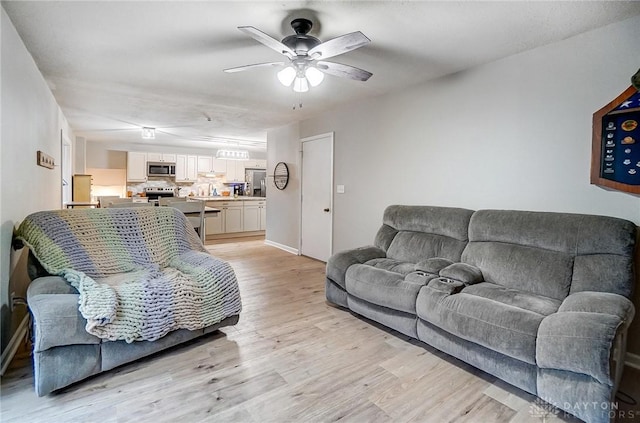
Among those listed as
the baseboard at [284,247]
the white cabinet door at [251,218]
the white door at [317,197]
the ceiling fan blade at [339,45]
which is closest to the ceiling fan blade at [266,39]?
the ceiling fan blade at [339,45]

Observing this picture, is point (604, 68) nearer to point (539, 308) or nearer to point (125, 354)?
point (539, 308)

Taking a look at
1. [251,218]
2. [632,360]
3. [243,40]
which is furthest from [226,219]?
[632,360]

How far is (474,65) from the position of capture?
3.04m

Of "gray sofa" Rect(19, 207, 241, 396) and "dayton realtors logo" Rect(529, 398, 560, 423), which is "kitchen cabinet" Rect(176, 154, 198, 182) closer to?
"gray sofa" Rect(19, 207, 241, 396)

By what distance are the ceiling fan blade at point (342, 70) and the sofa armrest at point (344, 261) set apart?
5.35 ft

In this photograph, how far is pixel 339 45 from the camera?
80.5 inches

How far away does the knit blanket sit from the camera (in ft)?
6.48

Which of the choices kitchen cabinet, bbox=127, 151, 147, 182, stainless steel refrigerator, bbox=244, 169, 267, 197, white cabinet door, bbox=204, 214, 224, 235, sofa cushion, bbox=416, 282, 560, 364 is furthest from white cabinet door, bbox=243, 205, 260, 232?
sofa cushion, bbox=416, 282, 560, 364

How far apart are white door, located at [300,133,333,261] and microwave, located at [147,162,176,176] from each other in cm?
404

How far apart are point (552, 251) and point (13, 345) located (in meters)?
3.91

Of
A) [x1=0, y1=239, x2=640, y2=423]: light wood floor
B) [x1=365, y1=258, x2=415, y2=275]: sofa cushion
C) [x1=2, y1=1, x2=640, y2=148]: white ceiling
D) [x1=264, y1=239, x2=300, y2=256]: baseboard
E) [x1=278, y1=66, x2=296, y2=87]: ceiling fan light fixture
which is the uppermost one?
[x1=2, y1=1, x2=640, y2=148]: white ceiling

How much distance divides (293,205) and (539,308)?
14.1 feet

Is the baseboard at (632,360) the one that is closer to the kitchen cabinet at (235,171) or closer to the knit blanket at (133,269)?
the knit blanket at (133,269)

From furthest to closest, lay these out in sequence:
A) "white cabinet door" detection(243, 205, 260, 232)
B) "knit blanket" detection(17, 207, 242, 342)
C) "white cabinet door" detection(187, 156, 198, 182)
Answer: "white cabinet door" detection(187, 156, 198, 182), "white cabinet door" detection(243, 205, 260, 232), "knit blanket" detection(17, 207, 242, 342)
